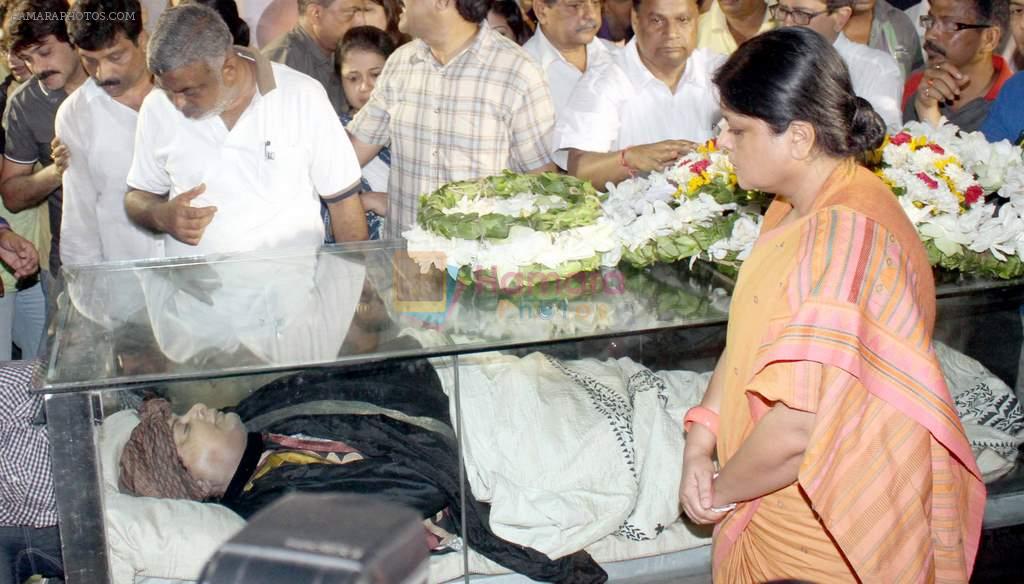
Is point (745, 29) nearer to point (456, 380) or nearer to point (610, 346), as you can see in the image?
point (610, 346)

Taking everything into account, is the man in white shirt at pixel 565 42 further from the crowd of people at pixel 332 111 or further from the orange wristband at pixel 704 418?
the orange wristband at pixel 704 418

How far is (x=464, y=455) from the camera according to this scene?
2.91 metres

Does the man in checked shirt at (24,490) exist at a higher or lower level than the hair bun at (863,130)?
lower

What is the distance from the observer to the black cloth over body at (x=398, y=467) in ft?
9.36

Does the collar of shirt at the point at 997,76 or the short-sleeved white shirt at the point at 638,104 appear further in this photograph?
the collar of shirt at the point at 997,76

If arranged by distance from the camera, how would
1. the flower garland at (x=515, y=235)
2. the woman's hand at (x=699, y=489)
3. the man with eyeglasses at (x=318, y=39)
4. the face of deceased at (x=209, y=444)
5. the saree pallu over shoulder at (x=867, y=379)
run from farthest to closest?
1. the man with eyeglasses at (x=318, y=39)
2. the flower garland at (x=515, y=235)
3. the face of deceased at (x=209, y=444)
4. the woman's hand at (x=699, y=489)
5. the saree pallu over shoulder at (x=867, y=379)

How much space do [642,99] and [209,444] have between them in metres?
2.36

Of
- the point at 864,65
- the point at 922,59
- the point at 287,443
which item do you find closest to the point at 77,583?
the point at 287,443

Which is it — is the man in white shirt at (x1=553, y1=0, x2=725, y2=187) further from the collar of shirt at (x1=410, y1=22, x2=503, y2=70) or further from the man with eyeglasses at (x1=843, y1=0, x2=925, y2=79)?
the man with eyeglasses at (x1=843, y1=0, x2=925, y2=79)

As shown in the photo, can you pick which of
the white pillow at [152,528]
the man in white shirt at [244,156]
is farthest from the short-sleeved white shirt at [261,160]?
the white pillow at [152,528]

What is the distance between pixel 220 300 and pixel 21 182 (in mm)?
2134

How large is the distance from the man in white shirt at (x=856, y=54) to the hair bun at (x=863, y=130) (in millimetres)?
2405

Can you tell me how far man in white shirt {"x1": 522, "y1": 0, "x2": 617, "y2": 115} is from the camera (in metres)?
4.75

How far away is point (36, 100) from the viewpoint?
14.9ft
